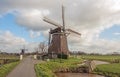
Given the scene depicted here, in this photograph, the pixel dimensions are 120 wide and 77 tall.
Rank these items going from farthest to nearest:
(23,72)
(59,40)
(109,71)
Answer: (59,40) → (109,71) → (23,72)

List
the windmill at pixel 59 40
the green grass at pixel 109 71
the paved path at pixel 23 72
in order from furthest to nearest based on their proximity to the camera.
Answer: the windmill at pixel 59 40 < the green grass at pixel 109 71 < the paved path at pixel 23 72

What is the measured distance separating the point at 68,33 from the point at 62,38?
11.2 ft

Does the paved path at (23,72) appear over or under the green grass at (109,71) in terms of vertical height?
over

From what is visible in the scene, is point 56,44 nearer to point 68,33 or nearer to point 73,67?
point 68,33

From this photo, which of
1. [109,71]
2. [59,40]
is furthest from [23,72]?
[59,40]

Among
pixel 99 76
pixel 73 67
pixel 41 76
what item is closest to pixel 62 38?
pixel 73 67

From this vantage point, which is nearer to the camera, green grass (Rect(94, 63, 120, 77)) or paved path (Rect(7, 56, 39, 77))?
paved path (Rect(7, 56, 39, 77))

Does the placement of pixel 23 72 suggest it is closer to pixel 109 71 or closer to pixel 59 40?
pixel 109 71

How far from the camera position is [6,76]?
89.8 ft

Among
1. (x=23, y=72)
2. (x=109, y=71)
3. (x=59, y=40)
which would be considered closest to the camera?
(x=23, y=72)

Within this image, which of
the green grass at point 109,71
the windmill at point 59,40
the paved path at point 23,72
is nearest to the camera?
the paved path at point 23,72

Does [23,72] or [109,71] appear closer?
[23,72]

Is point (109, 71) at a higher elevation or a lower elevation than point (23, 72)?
lower

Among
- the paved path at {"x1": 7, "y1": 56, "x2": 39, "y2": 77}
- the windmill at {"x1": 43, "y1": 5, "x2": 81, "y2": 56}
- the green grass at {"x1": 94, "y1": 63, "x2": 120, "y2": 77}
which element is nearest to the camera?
the paved path at {"x1": 7, "y1": 56, "x2": 39, "y2": 77}
